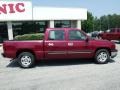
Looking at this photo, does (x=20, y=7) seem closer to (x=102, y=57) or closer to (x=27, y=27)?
(x=27, y=27)

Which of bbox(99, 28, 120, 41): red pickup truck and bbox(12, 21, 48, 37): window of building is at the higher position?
bbox(12, 21, 48, 37): window of building

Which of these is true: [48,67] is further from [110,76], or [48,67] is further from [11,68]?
[110,76]

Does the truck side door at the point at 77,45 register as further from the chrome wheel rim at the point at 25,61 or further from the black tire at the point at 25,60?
the chrome wheel rim at the point at 25,61

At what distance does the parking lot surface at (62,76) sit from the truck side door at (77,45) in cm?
51

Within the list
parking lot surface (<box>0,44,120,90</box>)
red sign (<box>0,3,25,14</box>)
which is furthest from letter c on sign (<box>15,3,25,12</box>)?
parking lot surface (<box>0,44,120,90</box>)

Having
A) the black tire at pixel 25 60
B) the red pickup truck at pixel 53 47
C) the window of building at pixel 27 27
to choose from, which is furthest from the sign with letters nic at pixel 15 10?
the black tire at pixel 25 60

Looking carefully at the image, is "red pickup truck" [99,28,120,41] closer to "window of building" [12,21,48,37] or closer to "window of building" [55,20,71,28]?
"window of building" [55,20,71,28]

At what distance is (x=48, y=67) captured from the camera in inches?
444

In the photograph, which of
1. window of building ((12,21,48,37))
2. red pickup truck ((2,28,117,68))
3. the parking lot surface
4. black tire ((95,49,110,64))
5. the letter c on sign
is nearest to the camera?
the parking lot surface

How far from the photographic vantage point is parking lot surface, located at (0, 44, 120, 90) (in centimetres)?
779

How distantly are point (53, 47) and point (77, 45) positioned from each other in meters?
1.10

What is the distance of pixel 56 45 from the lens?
11305 millimetres

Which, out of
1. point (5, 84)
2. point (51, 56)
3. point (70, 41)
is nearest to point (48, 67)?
point (51, 56)

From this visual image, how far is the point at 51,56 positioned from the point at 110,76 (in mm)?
3354
